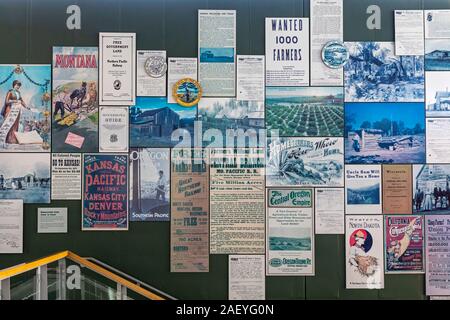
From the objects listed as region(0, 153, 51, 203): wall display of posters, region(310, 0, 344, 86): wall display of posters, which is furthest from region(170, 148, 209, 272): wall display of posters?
region(310, 0, 344, 86): wall display of posters

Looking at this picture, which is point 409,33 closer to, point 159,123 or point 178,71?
point 178,71

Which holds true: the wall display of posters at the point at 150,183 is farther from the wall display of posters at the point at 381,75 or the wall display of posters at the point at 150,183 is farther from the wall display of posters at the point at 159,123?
the wall display of posters at the point at 381,75

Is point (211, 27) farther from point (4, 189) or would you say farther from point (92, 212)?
point (4, 189)

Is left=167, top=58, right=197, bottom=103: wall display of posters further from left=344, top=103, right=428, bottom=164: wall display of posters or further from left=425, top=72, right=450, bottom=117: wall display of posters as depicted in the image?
left=425, top=72, right=450, bottom=117: wall display of posters

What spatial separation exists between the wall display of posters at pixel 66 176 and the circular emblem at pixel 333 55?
3070mm

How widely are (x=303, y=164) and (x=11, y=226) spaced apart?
11.2 feet

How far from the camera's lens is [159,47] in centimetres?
545

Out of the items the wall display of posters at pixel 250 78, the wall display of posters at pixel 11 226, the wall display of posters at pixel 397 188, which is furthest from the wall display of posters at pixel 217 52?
the wall display of posters at pixel 11 226

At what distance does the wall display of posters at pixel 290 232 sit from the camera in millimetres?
5340

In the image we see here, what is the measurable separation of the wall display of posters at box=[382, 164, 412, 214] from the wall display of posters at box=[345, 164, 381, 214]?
89 mm

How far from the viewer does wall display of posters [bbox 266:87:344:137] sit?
543 cm

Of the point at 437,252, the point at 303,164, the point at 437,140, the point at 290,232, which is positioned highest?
the point at 437,140

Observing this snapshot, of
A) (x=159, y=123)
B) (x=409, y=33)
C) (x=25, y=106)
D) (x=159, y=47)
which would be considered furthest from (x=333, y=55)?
(x=25, y=106)

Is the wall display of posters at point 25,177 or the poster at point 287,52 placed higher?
the poster at point 287,52
